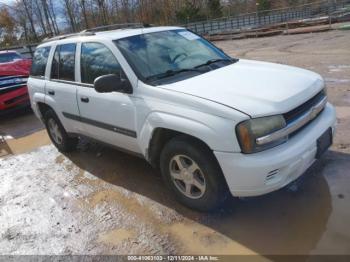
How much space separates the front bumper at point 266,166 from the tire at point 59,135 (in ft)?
10.6

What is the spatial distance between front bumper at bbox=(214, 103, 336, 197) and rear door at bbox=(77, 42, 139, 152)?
1240 millimetres

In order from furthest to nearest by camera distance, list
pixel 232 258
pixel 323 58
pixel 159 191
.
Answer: pixel 323 58, pixel 159 191, pixel 232 258

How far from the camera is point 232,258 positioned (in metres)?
2.96

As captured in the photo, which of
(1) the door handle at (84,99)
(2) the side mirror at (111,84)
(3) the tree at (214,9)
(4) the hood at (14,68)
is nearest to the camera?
(2) the side mirror at (111,84)

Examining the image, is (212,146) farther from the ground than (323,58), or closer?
farther from the ground

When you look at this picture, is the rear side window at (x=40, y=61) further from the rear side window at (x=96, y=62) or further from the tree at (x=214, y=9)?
the tree at (x=214, y=9)

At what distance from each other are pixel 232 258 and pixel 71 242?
1.56 m

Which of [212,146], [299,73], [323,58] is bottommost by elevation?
[323,58]

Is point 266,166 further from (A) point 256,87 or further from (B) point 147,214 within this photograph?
(B) point 147,214

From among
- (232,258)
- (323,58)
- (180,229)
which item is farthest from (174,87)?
(323,58)

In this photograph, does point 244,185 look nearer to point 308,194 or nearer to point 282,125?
point 282,125

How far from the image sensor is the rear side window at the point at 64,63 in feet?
15.4

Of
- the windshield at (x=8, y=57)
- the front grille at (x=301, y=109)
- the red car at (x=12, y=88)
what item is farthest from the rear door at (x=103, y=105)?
the windshield at (x=8, y=57)

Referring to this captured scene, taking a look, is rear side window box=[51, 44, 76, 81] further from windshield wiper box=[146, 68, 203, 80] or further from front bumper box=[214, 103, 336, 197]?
front bumper box=[214, 103, 336, 197]
